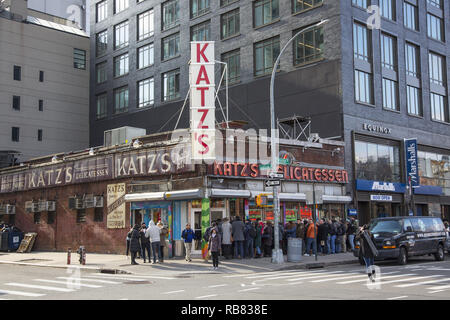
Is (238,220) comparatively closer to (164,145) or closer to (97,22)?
(164,145)

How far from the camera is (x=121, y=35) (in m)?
51.6

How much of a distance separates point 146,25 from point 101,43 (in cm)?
713

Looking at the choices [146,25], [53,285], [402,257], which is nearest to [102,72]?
[146,25]

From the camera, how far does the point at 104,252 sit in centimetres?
2855

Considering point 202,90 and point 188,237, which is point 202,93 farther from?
point 188,237

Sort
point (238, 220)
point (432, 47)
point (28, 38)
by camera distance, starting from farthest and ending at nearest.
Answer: point (28, 38) → point (432, 47) → point (238, 220)

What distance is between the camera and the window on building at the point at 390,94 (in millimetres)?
36750

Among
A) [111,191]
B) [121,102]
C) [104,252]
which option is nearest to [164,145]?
[111,191]

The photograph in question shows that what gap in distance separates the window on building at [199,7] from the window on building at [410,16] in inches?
621

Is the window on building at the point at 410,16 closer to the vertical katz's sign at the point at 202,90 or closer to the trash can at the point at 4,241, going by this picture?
the vertical katz's sign at the point at 202,90

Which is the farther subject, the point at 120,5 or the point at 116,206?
the point at 120,5

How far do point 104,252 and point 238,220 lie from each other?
9268 mm

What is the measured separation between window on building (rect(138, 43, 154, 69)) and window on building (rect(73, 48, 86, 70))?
7.66 meters

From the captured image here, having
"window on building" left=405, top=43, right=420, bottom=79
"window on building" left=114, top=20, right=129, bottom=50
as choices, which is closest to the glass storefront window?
"window on building" left=405, top=43, right=420, bottom=79
